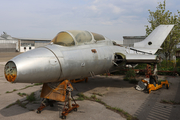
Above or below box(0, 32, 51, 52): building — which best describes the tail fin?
below

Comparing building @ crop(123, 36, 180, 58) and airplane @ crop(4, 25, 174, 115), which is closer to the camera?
airplane @ crop(4, 25, 174, 115)

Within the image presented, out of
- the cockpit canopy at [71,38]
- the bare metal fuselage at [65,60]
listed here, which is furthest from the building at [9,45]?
the cockpit canopy at [71,38]

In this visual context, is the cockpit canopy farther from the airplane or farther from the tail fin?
the tail fin

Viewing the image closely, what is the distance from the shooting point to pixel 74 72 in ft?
17.7

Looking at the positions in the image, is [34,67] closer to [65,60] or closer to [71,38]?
[65,60]

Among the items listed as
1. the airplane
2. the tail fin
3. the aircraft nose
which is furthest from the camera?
the tail fin

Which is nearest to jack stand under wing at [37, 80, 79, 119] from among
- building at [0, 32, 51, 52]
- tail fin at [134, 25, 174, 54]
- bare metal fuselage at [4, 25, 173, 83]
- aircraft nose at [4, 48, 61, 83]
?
bare metal fuselage at [4, 25, 173, 83]

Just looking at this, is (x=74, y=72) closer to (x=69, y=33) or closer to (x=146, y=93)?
(x=69, y=33)

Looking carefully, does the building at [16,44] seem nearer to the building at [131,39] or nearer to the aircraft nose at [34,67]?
the building at [131,39]

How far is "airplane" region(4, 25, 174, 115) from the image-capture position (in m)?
4.22

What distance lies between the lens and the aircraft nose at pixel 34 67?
4102 millimetres

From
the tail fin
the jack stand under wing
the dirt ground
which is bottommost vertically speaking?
the dirt ground

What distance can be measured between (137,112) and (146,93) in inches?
118

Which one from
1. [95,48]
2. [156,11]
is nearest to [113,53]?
[95,48]
